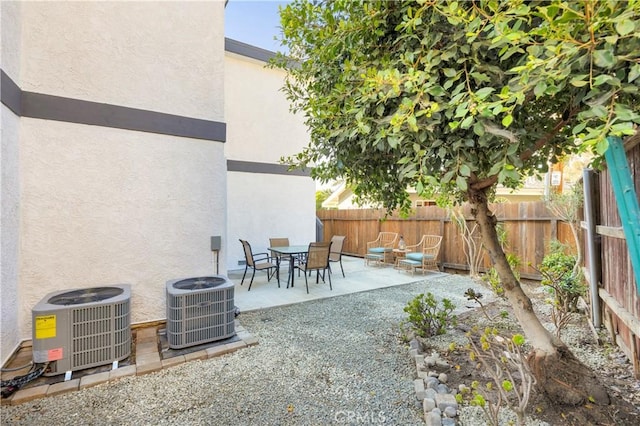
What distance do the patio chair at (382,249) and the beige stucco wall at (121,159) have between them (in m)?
5.16

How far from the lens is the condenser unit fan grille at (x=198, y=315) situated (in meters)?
2.88

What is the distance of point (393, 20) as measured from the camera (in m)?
1.74

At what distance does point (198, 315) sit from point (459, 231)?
620 cm

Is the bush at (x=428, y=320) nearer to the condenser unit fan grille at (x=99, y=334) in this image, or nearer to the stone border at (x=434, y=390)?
the stone border at (x=434, y=390)

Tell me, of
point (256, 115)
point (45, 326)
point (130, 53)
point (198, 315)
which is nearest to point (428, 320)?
point (198, 315)

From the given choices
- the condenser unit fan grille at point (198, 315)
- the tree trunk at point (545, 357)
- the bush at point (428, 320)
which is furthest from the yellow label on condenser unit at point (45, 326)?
the tree trunk at point (545, 357)

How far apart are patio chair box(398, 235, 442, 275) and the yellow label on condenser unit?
6.32 m

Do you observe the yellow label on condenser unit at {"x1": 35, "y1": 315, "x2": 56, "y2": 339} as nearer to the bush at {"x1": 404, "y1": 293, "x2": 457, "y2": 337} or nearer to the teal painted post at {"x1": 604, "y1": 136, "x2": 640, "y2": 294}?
the bush at {"x1": 404, "y1": 293, "x2": 457, "y2": 337}

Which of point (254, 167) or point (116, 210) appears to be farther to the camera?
point (254, 167)

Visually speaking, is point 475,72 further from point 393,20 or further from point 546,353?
point 546,353

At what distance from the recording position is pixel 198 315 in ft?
9.78

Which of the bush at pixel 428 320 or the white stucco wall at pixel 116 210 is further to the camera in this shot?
the bush at pixel 428 320

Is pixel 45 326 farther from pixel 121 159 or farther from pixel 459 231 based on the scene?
pixel 459 231

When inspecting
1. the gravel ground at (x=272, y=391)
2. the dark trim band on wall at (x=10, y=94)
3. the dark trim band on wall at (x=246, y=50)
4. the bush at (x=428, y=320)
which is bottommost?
the gravel ground at (x=272, y=391)
